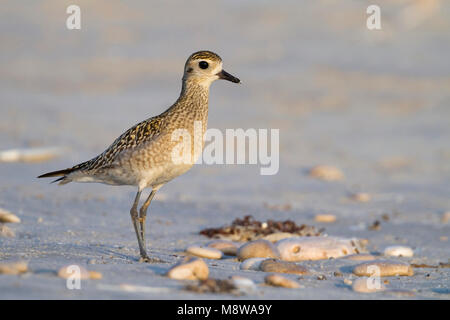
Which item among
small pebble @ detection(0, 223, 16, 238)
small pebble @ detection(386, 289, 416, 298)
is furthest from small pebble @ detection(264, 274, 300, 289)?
small pebble @ detection(0, 223, 16, 238)

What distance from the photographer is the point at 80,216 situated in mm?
Answer: 8922

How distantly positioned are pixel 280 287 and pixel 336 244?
2333mm

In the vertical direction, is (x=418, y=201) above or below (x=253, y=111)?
below

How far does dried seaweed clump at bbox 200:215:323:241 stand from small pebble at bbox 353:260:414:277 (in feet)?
5.79

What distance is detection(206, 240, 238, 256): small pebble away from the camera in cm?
739

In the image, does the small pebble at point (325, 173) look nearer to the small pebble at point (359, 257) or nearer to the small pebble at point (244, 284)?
the small pebble at point (359, 257)

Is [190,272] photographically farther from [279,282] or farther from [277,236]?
[277,236]

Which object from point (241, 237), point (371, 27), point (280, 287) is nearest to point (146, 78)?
point (371, 27)

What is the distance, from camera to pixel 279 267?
6.10 meters

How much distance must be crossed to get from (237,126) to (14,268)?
9935 millimetres

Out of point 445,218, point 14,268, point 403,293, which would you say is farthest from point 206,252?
point 445,218

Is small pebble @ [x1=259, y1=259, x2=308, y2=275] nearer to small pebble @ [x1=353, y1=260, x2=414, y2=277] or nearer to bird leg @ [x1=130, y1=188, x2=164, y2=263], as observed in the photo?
small pebble @ [x1=353, y1=260, x2=414, y2=277]

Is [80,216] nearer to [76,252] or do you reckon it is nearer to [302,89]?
[76,252]

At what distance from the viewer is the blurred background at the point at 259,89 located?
1156 centimetres
